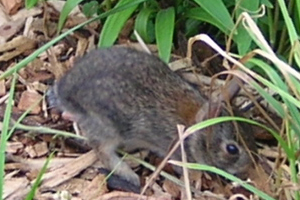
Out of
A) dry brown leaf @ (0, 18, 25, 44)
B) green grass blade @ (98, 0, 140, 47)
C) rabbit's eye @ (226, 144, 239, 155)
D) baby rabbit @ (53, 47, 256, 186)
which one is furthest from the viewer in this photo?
dry brown leaf @ (0, 18, 25, 44)

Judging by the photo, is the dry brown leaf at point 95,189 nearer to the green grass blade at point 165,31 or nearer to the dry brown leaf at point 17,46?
the green grass blade at point 165,31

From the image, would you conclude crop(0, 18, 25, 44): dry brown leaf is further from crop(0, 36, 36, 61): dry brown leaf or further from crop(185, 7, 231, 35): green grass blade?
crop(185, 7, 231, 35): green grass blade

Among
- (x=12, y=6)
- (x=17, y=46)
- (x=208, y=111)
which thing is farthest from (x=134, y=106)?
(x=12, y=6)

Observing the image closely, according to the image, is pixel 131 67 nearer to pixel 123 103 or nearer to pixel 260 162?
pixel 123 103

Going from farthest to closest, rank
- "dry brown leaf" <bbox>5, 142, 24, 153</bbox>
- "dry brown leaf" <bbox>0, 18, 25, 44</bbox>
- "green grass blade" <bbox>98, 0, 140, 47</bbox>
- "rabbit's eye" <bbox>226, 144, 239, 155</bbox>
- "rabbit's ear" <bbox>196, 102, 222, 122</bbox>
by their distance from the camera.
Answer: "dry brown leaf" <bbox>0, 18, 25, 44</bbox>
"green grass blade" <bbox>98, 0, 140, 47</bbox>
"dry brown leaf" <bbox>5, 142, 24, 153</bbox>
"rabbit's eye" <bbox>226, 144, 239, 155</bbox>
"rabbit's ear" <bbox>196, 102, 222, 122</bbox>

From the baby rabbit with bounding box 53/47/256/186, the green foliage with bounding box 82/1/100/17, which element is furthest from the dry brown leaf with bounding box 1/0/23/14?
the baby rabbit with bounding box 53/47/256/186

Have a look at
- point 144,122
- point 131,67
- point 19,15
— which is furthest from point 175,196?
point 19,15
